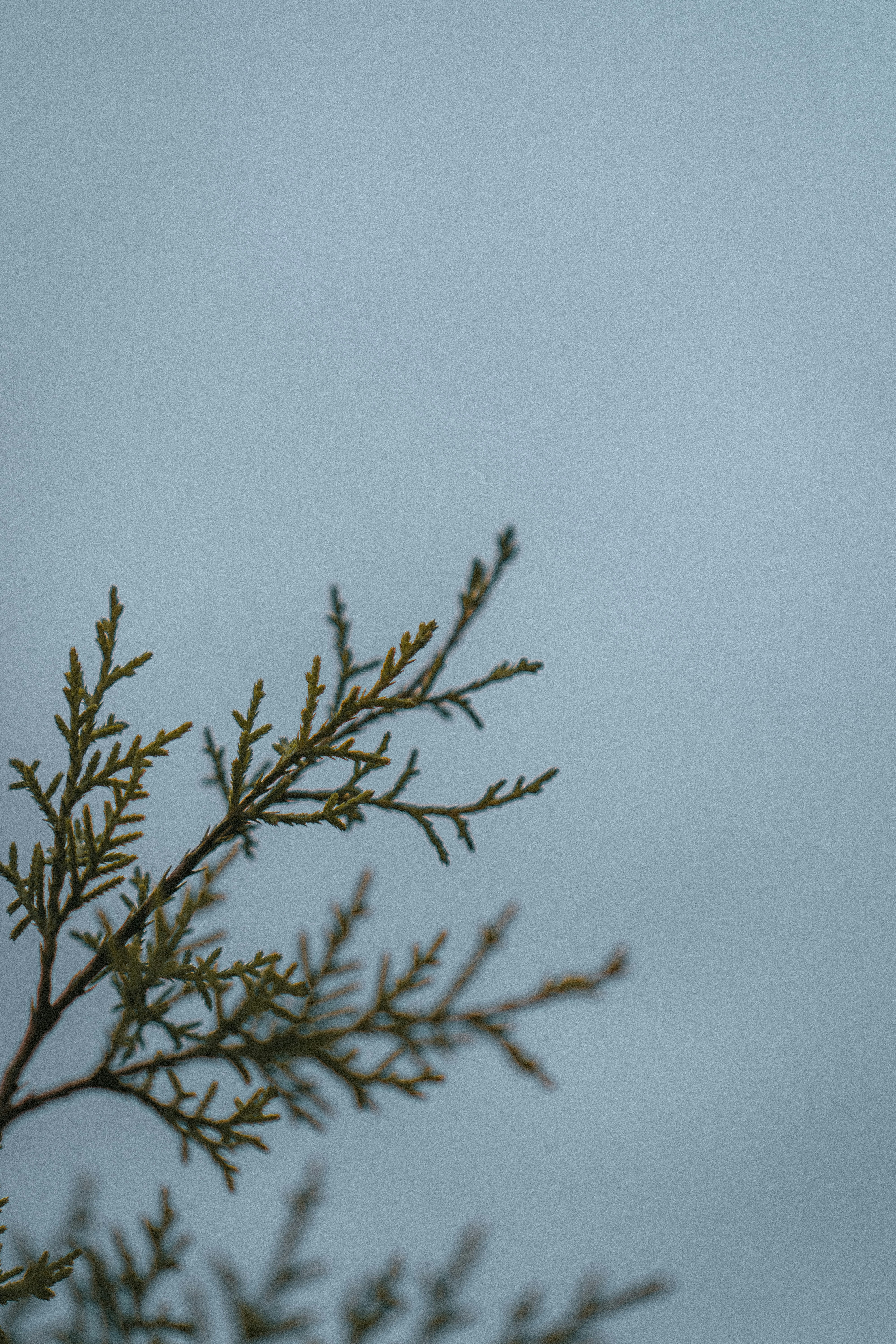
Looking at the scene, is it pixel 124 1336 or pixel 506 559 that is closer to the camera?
pixel 124 1336

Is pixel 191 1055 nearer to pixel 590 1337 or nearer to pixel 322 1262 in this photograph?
pixel 322 1262

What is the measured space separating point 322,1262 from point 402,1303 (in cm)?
42

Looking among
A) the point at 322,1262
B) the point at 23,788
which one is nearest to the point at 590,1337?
the point at 322,1262

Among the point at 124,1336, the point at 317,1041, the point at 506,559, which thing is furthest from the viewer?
the point at 506,559

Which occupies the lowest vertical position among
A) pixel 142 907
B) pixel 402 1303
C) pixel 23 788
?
pixel 402 1303

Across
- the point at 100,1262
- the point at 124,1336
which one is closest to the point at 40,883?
the point at 100,1262

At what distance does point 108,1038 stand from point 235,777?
126 centimetres

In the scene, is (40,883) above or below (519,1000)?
above

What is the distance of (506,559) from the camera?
12.8ft

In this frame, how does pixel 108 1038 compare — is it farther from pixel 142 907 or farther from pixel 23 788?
pixel 23 788

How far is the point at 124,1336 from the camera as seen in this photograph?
3373 mm

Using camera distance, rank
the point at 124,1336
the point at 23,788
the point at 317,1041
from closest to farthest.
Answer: the point at 317,1041, the point at 124,1336, the point at 23,788

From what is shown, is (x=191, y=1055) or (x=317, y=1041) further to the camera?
(x=191, y=1055)

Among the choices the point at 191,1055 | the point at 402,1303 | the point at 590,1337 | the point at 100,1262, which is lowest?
the point at 590,1337
